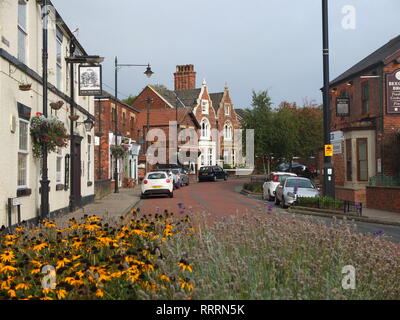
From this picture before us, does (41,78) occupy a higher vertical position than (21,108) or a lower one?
higher

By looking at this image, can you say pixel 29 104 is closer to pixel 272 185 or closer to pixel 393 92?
pixel 272 185

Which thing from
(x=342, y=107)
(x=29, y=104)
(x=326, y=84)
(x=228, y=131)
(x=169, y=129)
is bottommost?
(x=29, y=104)

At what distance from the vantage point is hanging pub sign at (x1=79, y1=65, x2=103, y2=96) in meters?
19.1

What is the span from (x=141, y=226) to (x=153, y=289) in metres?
3.00

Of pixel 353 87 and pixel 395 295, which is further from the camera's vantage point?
pixel 353 87

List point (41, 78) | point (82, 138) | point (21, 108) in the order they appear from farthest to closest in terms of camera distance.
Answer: point (82, 138) → point (41, 78) → point (21, 108)

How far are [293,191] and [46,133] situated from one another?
39.0 ft

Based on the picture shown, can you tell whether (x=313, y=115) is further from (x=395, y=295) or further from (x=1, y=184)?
(x=395, y=295)

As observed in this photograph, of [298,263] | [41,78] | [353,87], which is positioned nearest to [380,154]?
[353,87]

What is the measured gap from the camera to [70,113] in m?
19.4

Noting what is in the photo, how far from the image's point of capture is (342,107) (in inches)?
1129

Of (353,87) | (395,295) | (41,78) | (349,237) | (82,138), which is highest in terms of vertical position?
(353,87)

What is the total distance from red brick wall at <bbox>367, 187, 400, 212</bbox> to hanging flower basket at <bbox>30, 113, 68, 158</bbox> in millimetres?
13186

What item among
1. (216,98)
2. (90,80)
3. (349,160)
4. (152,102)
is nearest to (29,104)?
(90,80)
